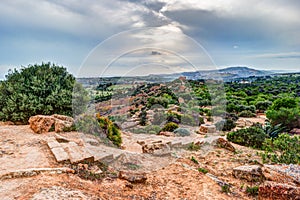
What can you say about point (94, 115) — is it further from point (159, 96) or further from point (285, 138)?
point (285, 138)

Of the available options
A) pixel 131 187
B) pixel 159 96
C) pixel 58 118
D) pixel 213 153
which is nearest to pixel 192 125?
pixel 159 96

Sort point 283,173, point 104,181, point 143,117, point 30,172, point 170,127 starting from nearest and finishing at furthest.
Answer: point 30,172
point 104,181
point 283,173
point 143,117
point 170,127

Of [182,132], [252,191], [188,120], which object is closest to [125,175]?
[252,191]

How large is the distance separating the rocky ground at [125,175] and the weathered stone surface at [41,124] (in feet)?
0.86

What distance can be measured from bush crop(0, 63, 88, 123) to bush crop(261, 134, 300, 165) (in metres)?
6.01

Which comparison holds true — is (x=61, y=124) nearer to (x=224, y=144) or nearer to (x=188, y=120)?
(x=224, y=144)

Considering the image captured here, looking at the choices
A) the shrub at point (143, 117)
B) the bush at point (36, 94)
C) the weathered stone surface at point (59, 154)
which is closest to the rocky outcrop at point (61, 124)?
the bush at point (36, 94)

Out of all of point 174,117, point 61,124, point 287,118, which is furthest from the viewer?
point 287,118

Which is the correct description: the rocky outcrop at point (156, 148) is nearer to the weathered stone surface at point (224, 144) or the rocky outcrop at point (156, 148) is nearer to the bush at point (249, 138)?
the weathered stone surface at point (224, 144)

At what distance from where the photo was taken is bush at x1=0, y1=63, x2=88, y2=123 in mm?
8195

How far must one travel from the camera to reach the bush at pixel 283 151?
239 inches

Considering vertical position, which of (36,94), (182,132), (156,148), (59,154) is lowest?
(182,132)

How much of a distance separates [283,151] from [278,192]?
3.61m

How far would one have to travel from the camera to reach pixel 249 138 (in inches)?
335
